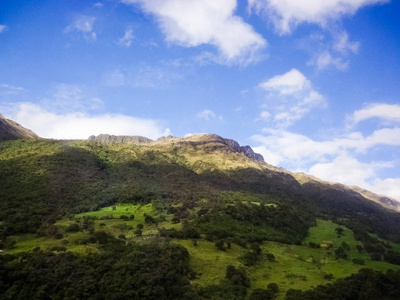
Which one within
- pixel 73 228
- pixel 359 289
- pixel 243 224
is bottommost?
pixel 73 228

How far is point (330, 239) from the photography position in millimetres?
96688

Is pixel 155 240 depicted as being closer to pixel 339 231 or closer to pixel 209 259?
pixel 209 259

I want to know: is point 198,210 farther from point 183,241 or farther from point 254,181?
point 254,181

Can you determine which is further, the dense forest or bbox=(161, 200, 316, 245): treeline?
bbox=(161, 200, 316, 245): treeline

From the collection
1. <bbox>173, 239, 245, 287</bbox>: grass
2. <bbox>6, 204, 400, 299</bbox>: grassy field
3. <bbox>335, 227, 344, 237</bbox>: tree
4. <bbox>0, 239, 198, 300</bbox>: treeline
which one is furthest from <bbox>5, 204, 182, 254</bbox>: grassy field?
<bbox>335, 227, 344, 237</bbox>: tree

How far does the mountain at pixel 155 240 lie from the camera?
2007 inches

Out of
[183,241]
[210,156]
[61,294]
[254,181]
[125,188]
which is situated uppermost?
[210,156]

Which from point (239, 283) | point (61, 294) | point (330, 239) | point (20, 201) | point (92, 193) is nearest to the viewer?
point (61, 294)

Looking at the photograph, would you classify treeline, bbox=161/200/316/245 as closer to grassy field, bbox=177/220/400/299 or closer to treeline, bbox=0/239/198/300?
grassy field, bbox=177/220/400/299

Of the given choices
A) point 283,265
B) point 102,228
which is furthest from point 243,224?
point 102,228

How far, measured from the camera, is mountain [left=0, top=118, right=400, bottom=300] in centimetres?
5097

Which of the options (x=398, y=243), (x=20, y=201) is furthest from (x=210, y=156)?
(x=20, y=201)

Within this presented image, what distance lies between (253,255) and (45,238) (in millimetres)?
48723

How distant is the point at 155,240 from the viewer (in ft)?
228
